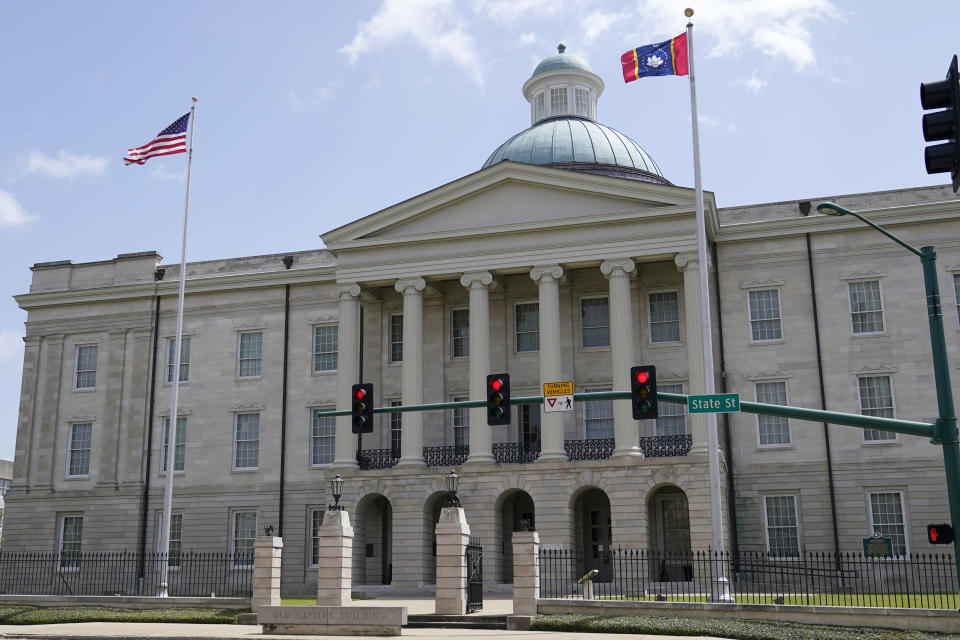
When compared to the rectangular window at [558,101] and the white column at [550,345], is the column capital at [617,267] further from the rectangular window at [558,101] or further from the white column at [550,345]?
the rectangular window at [558,101]

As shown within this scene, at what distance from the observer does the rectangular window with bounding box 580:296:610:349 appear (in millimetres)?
42188

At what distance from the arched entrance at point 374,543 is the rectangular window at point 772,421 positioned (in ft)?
49.6

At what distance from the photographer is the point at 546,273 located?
40.4m

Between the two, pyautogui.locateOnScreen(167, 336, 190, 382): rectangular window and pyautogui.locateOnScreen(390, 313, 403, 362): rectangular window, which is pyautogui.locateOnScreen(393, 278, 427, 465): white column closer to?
pyautogui.locateOnScreen(390, 313, 403, 362): rectangular window

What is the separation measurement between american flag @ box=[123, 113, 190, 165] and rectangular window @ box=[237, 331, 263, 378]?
437 inches

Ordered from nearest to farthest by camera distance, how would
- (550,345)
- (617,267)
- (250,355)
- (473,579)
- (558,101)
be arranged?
(473,579), (617,267), (550,345), (250,355), (558,101)

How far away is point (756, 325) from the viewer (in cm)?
4088

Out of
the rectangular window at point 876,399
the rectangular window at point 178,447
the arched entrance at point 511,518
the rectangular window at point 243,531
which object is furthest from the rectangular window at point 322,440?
the rectangular window at point 876,399

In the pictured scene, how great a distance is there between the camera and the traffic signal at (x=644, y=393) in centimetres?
2073

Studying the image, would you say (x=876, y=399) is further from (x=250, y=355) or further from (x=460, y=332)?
(x=250, y=355)

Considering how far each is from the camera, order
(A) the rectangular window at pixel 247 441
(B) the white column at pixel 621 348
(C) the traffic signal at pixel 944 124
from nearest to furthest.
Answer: (C) the traffic signal at pixel 944 124
(B) the white column at pixel 621 348
(A) the rectangular window at pixel 247 441

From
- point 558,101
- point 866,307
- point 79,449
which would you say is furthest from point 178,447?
point 866,307

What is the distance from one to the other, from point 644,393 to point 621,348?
18.2 meters

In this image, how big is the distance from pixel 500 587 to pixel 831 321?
16.1 m
